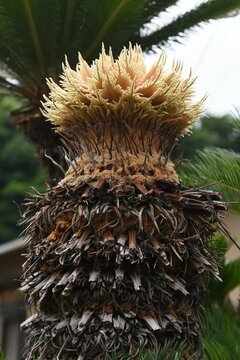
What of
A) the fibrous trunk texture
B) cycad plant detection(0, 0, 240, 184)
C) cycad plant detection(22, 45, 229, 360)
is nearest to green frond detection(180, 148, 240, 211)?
cycad plant detection(22, 45, 229, 360)

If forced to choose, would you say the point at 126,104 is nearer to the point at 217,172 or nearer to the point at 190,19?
the point at 217,172

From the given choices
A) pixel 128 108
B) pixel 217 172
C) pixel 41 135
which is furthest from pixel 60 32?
pixel 128 108

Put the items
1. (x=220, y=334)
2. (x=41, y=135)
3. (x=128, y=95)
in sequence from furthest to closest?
(x=41, y=135)
(x=220, y=334)
(x=128, y=95)

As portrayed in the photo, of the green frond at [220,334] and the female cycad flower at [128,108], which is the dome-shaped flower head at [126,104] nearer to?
the female cycad flower at [128,108]

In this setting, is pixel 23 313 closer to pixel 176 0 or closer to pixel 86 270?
pixel 176 0

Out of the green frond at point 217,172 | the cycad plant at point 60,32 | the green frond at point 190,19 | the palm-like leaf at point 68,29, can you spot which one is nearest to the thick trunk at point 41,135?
the cycad plant at point 60,32

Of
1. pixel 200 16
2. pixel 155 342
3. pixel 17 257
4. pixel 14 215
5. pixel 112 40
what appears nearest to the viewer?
pixel 155 342

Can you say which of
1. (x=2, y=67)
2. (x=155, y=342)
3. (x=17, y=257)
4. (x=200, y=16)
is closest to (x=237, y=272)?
(x=155, y=342)
